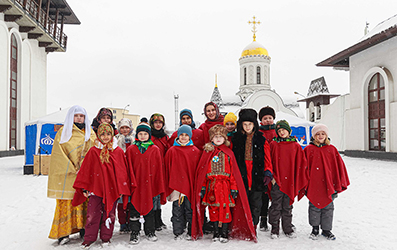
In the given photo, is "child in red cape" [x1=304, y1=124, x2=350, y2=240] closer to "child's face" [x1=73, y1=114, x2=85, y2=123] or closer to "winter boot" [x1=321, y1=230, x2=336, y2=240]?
"winter boot" [x1=321, y1=230, x2=336, y2=240]

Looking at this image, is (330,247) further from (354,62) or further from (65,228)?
(354,62)

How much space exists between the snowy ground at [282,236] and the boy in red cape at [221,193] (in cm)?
21

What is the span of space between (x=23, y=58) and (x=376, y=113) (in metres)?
25.0

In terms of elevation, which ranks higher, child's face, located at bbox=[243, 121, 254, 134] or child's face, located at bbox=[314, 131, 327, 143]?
child's face, located at bbox=[243, 121, 254, 134]

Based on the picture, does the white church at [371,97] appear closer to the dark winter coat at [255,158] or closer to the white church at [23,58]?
the dark winter coat at [255,158]

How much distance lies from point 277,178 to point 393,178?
7.50m

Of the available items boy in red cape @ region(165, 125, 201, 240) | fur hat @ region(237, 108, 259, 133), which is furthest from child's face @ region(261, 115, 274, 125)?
boy in red cape @ region(165, 125, 201, 240)

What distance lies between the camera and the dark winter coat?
4.13 m

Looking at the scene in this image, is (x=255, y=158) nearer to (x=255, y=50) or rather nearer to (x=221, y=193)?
(x=221, y=193)

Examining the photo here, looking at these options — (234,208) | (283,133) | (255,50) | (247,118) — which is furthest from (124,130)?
(255,50)

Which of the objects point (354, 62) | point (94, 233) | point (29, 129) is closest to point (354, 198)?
point (94, 233)

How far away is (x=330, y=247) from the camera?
3877 mm

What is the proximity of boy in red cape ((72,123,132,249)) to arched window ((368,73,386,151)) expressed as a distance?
55.8ft

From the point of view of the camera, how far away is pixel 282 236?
425 centimetres
